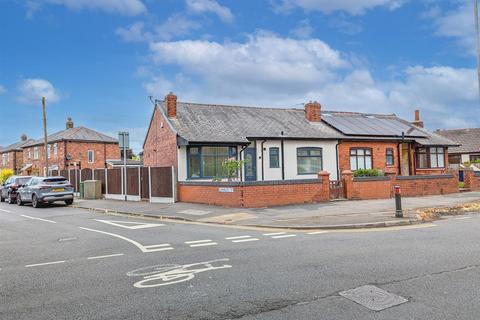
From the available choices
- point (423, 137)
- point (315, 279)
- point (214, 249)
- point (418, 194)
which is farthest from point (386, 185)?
point (315, 279)

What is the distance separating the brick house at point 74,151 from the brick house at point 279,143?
64.8 feet

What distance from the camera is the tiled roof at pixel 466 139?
154 ft

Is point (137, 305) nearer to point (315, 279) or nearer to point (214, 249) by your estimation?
point (315, 279)

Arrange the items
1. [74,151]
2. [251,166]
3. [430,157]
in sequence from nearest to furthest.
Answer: [251,166] → [430,157] → [74,151]

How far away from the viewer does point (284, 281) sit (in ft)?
19.3

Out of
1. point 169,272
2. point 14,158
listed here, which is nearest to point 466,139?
point 169,272

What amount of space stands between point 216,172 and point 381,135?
12.6 m

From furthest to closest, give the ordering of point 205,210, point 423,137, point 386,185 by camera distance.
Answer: point 423,137
point 386,185
point 205,210

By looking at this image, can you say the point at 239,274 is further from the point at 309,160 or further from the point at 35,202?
the point at 309,160

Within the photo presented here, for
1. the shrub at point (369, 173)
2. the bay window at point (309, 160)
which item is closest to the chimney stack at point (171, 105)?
the bay window at point (309, 160)

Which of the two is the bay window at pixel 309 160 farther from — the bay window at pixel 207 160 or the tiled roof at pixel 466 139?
the tiled roof at pixel 466 139

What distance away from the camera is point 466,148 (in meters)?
47.4

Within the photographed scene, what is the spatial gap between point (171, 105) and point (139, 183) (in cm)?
542

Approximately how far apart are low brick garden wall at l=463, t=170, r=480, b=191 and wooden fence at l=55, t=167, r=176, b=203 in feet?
59.9
